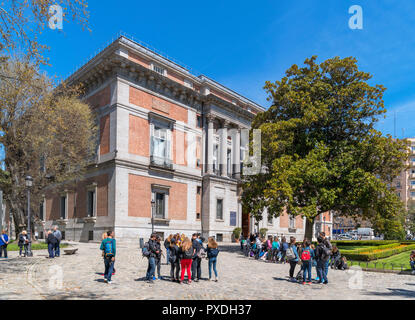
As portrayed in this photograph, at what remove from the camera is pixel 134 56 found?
33438 millimetres

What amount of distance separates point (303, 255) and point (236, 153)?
92.0 ft

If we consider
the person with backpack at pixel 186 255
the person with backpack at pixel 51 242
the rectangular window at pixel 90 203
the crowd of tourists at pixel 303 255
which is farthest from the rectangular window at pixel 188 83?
the person with backpack at pixel 186 255

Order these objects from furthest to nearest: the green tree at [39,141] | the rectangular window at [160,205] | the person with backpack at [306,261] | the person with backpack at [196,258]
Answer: the rectangular window at [160,205] → the green tree at [39,141] → the person with backpack at [306,261] → the person with backpack at [196,258]

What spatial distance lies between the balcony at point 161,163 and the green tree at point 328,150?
9.71 m

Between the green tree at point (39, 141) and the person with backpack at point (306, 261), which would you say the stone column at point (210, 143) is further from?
the person with backpack at point (306, 261)

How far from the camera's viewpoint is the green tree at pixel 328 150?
2367cm

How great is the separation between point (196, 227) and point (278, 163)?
1555cm

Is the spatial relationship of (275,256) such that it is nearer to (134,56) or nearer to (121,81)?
(121,81)

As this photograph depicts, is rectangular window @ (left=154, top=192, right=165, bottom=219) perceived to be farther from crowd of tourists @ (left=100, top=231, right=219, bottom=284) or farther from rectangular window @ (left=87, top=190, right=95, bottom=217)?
crowd of tourists @ (left=100, top=231, right=219, bottom=284)

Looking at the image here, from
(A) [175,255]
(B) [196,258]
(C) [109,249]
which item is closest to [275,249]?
(B) [196,258]

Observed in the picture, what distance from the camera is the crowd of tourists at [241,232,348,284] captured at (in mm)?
13938

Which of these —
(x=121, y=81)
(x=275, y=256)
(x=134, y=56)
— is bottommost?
(x=275, y=256)
